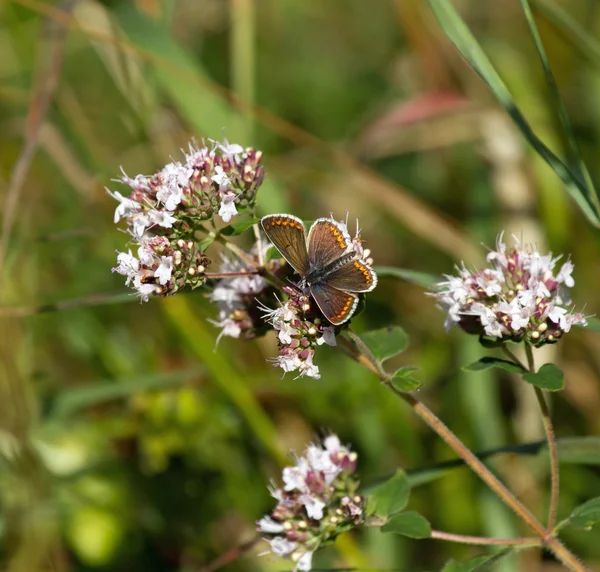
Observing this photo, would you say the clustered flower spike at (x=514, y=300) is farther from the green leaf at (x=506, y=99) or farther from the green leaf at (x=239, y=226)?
the green leaf at (x=239, y=226)

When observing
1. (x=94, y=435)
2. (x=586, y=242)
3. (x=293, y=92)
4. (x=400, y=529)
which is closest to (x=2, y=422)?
(x=94, y=435)

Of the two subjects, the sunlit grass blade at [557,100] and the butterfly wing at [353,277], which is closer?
the butterfly wing at [353,277]

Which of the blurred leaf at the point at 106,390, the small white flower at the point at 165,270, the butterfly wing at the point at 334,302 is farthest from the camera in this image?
the blurred leaf at the point at 106,390

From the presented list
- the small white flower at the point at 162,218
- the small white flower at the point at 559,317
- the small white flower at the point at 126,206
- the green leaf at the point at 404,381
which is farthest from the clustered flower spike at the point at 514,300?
the small white flower at the point at 126,206

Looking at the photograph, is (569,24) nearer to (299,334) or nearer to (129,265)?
(299,334)

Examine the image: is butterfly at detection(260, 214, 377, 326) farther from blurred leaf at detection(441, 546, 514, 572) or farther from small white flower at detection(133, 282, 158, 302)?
blurred leaf at detection(441, 546, 514, 572)

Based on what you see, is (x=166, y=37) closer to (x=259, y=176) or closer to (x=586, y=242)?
(x=259, y=176)

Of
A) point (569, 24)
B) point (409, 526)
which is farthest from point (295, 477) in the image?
point (569, 24)
